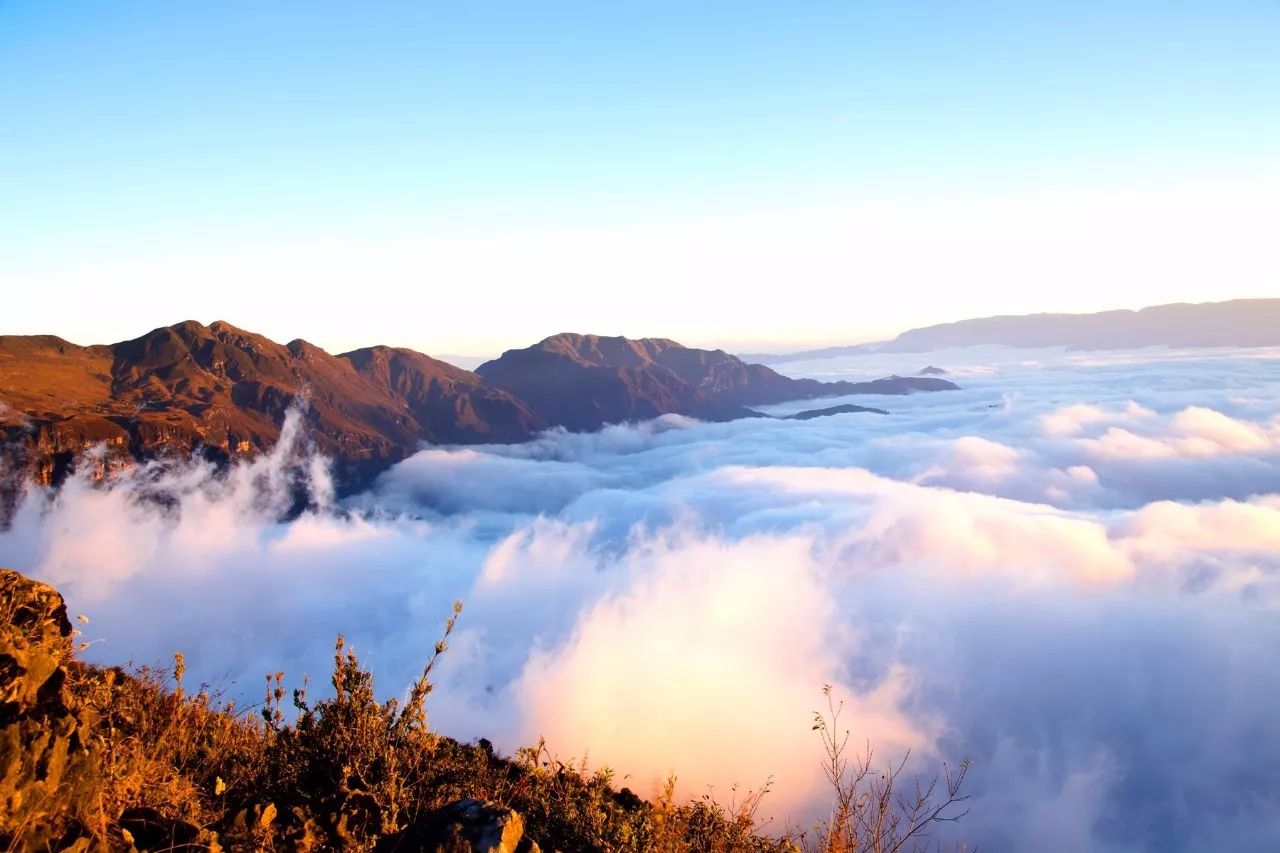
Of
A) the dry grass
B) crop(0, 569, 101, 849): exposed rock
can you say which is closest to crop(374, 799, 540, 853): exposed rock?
the dry grass

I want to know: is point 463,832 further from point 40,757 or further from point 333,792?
point 40,757

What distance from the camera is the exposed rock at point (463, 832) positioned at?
162 inches

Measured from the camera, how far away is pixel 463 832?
14.1ft

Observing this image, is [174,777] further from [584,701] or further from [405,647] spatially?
[405,647]

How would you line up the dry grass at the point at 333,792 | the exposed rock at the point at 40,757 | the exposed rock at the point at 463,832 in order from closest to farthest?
1. the exposed rock at the point at 40,757
2. the exposed rock at the point at 463,832
3. the dry grass at the point at 333,792

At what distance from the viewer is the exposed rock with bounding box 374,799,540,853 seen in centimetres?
411

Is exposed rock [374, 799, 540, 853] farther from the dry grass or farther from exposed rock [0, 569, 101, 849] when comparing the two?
exposed rock [0, 569, 101, 849]

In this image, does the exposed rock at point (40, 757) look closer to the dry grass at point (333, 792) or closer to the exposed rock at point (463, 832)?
the dry grass at point (333, 792)

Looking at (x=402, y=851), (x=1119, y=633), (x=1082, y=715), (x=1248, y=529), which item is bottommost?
(x=1082, y=715)

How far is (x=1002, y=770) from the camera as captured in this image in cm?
12494

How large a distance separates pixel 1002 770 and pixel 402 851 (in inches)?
6059

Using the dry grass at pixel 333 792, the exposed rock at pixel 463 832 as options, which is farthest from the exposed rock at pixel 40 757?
the exposed rock at pixel 463 832

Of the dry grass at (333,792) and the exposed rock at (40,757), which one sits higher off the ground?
the exposed rock at (40,757)

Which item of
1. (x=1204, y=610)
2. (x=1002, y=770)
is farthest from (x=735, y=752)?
(x=1204, y=610)
